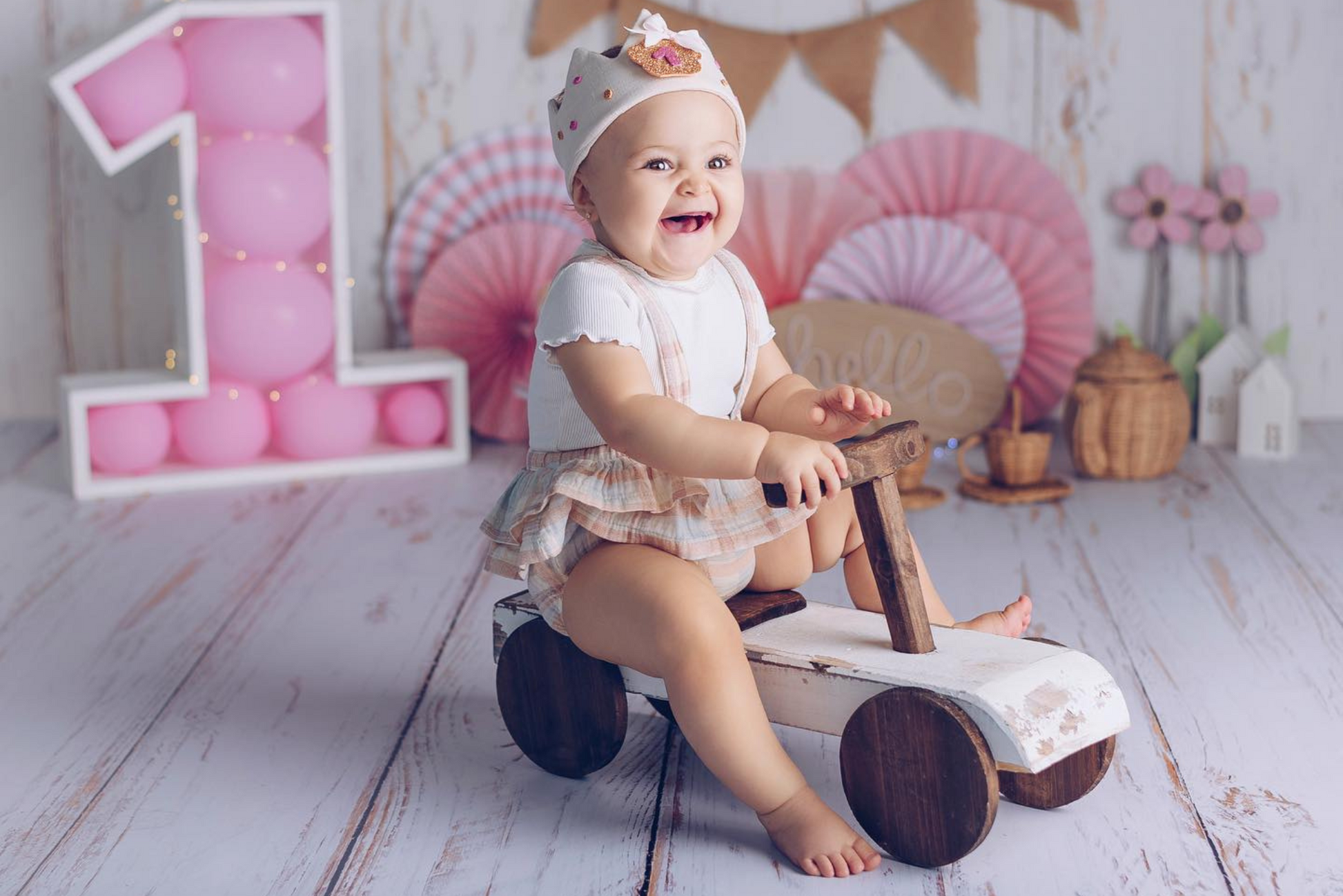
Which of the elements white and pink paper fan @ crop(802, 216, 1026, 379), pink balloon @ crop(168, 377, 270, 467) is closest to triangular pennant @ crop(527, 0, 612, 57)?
white and pink paper fan @ crop(802, 216, 1026, 379)

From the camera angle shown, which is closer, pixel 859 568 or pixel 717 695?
pixel 717 695

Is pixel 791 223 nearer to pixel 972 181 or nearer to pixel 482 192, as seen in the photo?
pixel 972 181

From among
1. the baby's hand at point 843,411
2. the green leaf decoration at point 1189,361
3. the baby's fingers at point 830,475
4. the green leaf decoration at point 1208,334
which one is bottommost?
the green leaf decoration at point 1189,361

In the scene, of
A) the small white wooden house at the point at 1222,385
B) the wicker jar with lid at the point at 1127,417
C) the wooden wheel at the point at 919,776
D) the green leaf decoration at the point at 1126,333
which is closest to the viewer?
the wooden wheel at the point at 919,776

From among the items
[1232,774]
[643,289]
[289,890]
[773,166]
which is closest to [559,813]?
[289,890]

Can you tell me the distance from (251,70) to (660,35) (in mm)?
1190

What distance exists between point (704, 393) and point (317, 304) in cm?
121

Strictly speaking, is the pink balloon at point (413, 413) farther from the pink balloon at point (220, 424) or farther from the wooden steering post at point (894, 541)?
the wooden steering post at point (894, 541)

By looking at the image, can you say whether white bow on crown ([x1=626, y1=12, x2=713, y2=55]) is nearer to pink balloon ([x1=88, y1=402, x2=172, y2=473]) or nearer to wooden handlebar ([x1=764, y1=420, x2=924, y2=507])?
wooden handlebar ([x1=764, y1=420, x2=924, y2=507])

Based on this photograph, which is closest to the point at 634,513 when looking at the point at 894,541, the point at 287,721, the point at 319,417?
the point at 894,541

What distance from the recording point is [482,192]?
2684mm

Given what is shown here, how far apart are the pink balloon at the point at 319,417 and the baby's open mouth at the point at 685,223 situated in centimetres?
126

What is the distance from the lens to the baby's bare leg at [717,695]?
1.19 metres

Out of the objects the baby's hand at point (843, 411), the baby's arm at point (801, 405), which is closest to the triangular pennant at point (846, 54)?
the baby's arm at point (801, 405)
